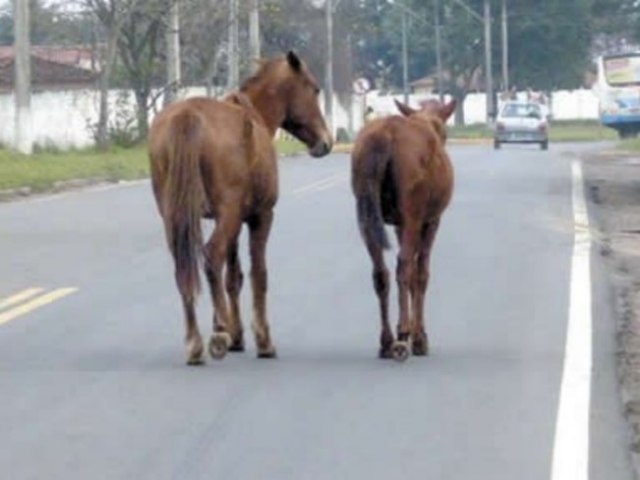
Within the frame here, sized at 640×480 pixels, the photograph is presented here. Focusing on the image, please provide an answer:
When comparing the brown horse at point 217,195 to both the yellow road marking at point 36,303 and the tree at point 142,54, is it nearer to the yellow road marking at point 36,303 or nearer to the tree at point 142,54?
the yellow road marking at point 36,303

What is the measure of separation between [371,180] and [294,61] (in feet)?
3.65

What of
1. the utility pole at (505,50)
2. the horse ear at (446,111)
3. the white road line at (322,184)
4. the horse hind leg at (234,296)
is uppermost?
the utility pole at (505,50)

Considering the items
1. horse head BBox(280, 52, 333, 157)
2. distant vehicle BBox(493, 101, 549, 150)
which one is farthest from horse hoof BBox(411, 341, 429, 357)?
distant vehicle BBox(493, 101, 549, 150)

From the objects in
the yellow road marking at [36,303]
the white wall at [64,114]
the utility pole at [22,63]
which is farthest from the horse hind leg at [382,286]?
the white wall at [64,114]

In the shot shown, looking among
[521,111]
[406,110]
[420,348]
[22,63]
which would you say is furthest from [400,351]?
[521,111]

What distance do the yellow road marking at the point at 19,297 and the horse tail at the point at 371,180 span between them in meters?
4.17

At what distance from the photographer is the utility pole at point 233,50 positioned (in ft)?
203

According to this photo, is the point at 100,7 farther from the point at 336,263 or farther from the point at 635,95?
the point at 336,263

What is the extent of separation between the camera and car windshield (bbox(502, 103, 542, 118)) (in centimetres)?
6981

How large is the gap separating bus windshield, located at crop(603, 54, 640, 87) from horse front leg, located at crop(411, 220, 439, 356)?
65844 millimetres

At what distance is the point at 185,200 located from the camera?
13180 millimetres

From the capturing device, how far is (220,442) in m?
10.9

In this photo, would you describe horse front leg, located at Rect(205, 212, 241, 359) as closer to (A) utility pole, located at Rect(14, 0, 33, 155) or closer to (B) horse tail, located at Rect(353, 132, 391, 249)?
(B) horse tail, located at Rect(353, 132, 391, 249)

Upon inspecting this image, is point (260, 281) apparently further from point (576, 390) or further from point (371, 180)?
point (576, 390)
